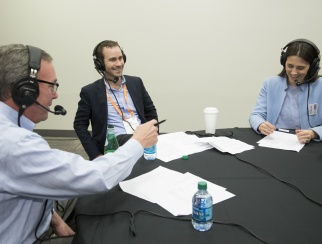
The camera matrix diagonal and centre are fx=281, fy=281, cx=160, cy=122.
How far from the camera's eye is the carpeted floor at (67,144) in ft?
11.1

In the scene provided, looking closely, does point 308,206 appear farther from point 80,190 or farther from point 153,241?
point 80,190

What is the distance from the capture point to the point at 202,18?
3203mm

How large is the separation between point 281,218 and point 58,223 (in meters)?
0.90

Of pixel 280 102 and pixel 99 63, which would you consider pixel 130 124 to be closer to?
pixel 99 63

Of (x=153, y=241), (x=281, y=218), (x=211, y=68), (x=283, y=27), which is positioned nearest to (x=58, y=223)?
(x=153, y=241)

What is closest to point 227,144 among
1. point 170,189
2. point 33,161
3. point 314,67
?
point 170,189

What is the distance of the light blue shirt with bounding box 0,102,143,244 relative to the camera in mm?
809

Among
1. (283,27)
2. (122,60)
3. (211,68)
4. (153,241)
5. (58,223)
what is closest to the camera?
(153,241)

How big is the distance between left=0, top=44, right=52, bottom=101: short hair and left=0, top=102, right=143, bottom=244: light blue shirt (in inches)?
2.5

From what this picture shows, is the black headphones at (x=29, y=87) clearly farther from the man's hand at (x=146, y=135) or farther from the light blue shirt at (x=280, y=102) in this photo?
the light blue shirt at (x=280, y=102)

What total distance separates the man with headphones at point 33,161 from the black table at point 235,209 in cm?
12

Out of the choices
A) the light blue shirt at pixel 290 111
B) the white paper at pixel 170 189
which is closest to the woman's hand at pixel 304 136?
the light blue shirt at pixel 290 111

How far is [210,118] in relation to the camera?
66.3 inches

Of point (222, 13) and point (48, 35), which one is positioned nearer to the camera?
point (222, 13)
